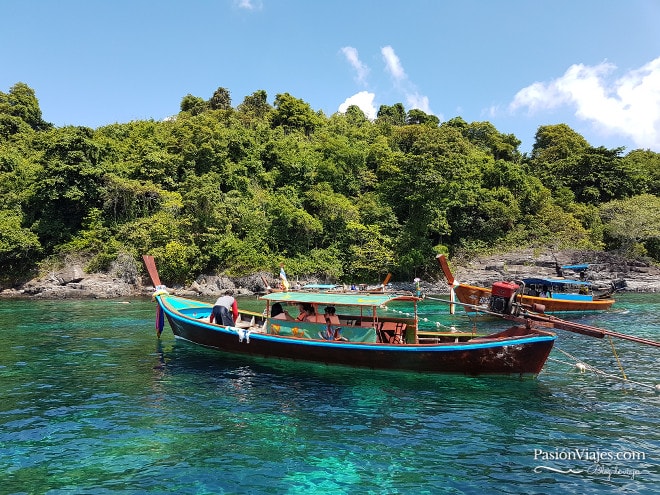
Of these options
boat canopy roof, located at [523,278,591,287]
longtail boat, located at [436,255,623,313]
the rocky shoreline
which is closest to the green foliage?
the rocky shoreline

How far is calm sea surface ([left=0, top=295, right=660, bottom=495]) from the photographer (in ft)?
25.2

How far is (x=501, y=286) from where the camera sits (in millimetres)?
13625

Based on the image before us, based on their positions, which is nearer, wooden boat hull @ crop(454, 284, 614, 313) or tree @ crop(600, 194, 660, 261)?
wooden boat hull @ crop(454, 284, 614, 313)

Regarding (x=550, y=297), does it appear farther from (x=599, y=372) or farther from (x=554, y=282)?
(x=599, y=372)

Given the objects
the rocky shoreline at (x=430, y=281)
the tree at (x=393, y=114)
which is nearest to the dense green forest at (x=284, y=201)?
the rocky shoreline at (x=430, y=281)

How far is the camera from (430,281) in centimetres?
4562

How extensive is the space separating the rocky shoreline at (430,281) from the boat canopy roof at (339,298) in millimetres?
23505

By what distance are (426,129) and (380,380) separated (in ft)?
188

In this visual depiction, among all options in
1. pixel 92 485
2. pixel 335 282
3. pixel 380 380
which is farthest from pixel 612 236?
pixel 92 485

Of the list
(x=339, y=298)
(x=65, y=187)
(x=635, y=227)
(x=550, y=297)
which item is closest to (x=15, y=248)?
(x=65, y=187)

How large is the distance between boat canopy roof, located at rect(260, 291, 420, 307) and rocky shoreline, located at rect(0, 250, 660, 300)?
23505mm

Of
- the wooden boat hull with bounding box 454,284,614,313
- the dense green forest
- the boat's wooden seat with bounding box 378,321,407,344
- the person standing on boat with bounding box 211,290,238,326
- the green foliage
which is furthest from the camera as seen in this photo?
the dense green forest

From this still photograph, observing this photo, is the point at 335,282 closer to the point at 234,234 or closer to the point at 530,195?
the point at 234,234

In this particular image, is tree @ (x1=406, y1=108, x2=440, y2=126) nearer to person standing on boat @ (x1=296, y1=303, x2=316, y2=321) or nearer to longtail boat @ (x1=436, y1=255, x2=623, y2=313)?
longtail boat @ (x1=436, y1=255, x2=623, y2=313)
